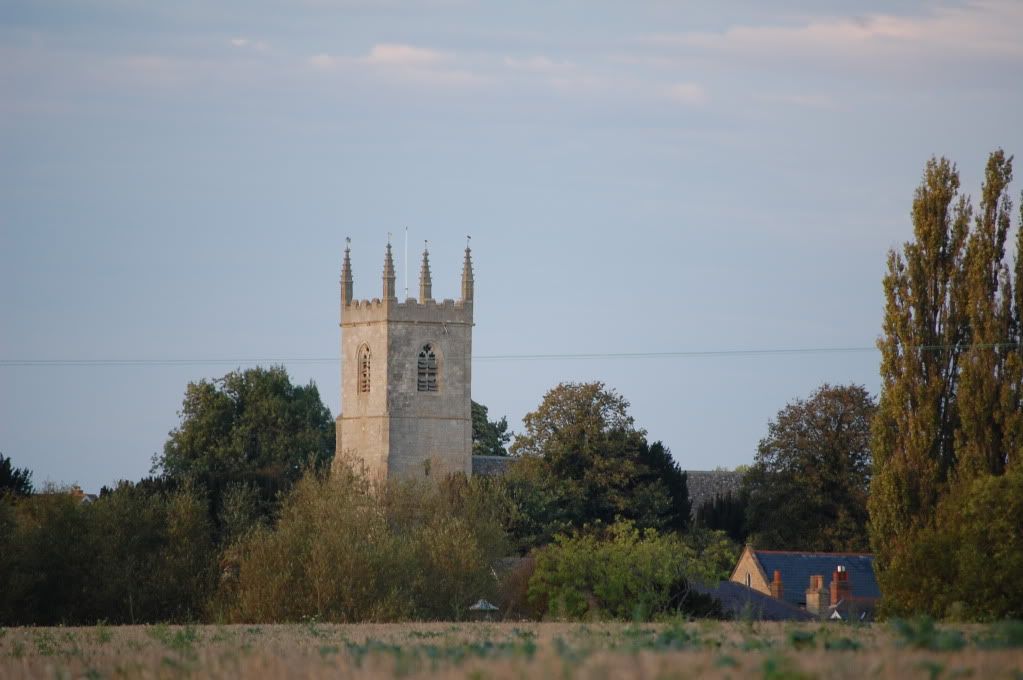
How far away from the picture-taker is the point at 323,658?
12992mm

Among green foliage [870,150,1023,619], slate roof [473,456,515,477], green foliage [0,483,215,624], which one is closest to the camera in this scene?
green foliage [870,150,1023,619]

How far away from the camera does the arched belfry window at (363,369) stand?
259ft

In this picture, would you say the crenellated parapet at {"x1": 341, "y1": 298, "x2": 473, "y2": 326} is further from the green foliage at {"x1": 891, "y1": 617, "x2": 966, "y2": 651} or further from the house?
the green foliage at {"x1": 891, "y1": 617, "x2": 966, "y2": 651}

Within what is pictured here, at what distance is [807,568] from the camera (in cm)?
5728

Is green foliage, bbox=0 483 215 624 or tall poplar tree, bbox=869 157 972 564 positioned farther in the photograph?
green foliage, bbox=0 483 215 624

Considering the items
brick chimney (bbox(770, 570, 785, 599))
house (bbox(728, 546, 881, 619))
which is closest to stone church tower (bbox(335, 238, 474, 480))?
house (bbox(728, 546, 881, 619))

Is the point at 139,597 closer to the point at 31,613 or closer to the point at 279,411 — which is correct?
the point at 31,613

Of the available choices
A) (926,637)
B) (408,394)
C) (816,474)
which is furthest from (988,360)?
(408,394)

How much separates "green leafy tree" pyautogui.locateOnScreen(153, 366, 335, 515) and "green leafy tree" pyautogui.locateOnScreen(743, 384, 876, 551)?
24.6m

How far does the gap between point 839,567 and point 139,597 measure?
22.6 metres

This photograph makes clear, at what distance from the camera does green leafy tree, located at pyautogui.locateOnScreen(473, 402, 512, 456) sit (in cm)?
9762

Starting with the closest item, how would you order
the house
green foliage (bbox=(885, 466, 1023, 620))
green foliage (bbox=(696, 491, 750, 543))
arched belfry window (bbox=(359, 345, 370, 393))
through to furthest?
green foliage (bbox=(885, 466, 1023, 620)), the house, green foliage (bbox=(696, 491, 750, 543)), arched belfry window (bbox=(359, 345, 370, 393))

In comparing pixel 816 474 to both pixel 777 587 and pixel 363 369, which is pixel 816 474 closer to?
pixel 777 587

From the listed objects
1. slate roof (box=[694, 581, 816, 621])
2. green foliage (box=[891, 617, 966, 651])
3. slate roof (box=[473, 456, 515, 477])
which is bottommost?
slate roof (box=[694, 581, 816, 621])
